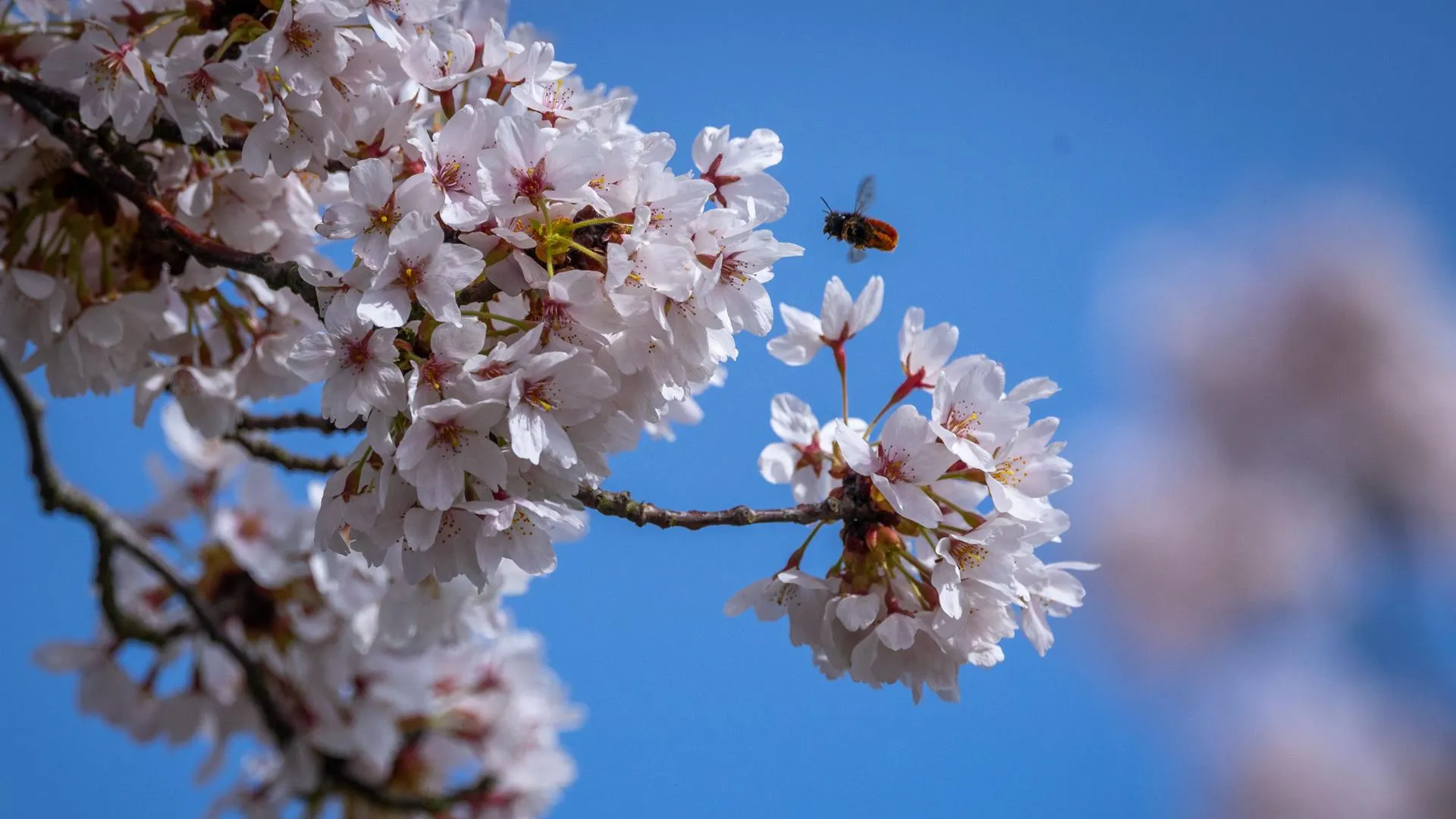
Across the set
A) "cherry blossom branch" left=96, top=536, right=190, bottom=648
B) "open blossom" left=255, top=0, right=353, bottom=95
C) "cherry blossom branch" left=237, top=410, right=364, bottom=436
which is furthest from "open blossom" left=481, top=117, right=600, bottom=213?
"cherry blossom branch" left=96, top=536, right=190, bottom=648

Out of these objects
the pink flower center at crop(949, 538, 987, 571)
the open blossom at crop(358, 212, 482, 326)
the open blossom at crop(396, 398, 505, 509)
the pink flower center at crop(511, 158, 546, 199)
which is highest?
the pink flower center at crop(511, 158, 546, 199)

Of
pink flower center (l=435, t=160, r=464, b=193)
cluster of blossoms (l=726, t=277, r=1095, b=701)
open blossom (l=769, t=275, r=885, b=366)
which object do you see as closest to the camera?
pink flower center (l=435, t=160, r=464, b=193)

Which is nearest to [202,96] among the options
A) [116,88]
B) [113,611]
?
[116,88]

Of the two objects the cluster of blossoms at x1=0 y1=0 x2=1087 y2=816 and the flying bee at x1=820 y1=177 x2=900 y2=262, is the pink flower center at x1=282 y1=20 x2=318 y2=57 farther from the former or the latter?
the flying bee at x1=820 y1=177 x2=900 y2=262

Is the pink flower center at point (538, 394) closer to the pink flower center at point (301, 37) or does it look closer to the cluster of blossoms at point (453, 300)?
the cluster of blossoms at point (453, 300)

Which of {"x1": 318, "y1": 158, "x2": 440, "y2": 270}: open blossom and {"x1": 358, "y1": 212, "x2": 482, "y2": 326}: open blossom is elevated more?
{"x1": 318, "y1": 158, "x2": 440, "y2": 270}: open blossom

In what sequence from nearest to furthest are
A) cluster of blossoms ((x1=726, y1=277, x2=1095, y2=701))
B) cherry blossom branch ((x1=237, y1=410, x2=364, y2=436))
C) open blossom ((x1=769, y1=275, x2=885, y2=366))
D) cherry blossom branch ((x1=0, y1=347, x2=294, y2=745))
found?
cluster of blossoms ((x1=726, y1=277, x2=1095, y2=701)) < open blossom ((x1=769, y1=275, x2=885, y2=366)) < cherry blossom branch ((x1=237, y1=410, x2=364, y2=436)) < cherry blossom branch ((x1=0, y1=347, x2=294, y2=745))
